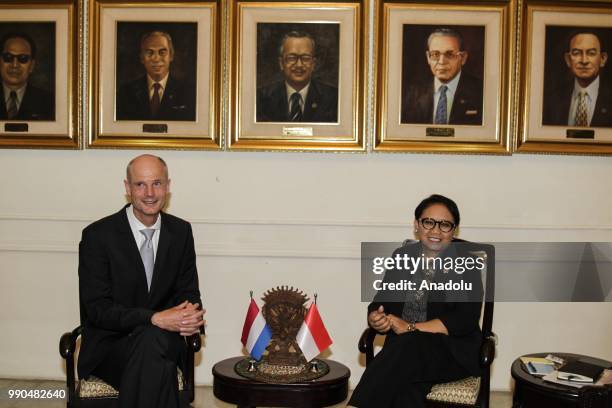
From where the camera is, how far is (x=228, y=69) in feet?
18.3

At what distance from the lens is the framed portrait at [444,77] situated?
18.1 ft

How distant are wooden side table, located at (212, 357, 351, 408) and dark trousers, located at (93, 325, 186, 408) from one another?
391 mm

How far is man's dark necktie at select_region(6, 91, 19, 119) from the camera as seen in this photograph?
568 centimetres

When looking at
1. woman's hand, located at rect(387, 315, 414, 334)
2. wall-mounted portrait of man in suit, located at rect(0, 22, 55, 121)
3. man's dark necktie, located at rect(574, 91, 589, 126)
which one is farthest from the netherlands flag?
man's dark necktie, located at rect(574, 91, 589, 126)

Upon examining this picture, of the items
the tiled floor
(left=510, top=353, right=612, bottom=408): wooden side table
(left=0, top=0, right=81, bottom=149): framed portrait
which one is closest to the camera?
(left=510, top=353, right=612, bottom=408): wooden side table

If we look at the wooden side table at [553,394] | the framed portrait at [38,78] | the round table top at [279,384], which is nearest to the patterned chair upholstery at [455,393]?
the wooden side table at [553,394]

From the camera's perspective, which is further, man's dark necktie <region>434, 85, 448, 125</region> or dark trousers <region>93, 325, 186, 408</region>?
man's dark necktie <region>434, 85, 448, 125</region>

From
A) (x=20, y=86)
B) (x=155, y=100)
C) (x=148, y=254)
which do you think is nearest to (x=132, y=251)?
(x=148, y=254)

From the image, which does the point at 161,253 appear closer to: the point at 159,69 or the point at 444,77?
the point at 159,69

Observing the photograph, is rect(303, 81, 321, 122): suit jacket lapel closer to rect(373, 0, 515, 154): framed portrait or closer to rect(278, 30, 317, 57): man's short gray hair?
rect(278, 30, 317, 57): man's short gray hair

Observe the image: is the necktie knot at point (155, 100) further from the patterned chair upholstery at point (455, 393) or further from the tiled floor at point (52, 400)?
the patterned chair upholstery at point (455, 393)

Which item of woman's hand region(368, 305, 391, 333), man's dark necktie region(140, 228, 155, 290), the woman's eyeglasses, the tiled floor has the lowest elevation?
the tiled floor

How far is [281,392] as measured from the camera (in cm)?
411

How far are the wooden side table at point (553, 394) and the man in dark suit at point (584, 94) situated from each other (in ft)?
7.37
